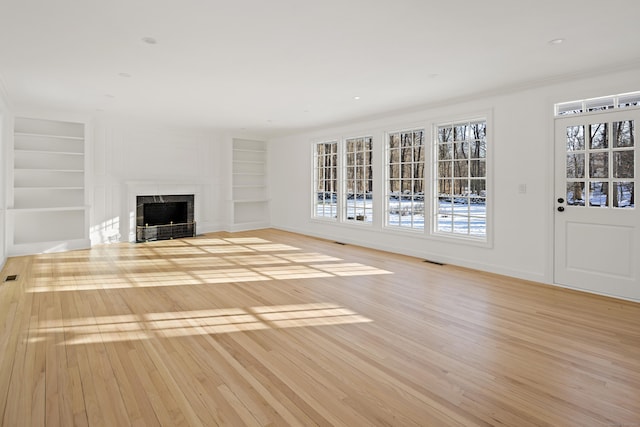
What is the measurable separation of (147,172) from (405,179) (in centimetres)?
546

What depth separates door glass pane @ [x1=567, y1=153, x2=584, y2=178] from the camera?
4.09m

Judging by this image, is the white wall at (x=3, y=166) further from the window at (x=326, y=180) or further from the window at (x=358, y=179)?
the window at (x=358, y=179)

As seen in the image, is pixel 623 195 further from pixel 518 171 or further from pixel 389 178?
pixel 389 178

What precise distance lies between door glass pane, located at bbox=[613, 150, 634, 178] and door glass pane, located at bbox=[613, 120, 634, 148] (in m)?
0.09

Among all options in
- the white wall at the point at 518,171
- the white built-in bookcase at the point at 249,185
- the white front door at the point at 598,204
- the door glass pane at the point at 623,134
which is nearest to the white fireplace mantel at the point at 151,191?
the white built-in bookcase at the point at 249,185

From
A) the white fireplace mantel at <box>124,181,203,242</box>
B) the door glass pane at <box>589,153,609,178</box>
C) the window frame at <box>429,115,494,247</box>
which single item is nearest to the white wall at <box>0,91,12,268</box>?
the white fireplace mantel at <box>124,181,203,242</box>

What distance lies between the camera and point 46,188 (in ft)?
19.8

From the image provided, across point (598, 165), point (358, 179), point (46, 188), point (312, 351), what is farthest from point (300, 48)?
point (46, 188)

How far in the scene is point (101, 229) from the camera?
277 inches

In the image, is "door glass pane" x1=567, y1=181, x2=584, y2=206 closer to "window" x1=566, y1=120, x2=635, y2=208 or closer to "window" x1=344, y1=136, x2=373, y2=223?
"window" x1=566, y1=120, x2=635, y2=208

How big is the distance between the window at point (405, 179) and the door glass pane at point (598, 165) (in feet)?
7.64

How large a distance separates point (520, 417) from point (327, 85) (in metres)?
3.99

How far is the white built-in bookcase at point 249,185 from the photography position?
903cm

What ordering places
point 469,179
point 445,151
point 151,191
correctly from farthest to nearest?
point 151,191 < point 445,151 < point 469,179
